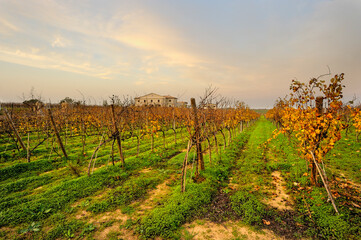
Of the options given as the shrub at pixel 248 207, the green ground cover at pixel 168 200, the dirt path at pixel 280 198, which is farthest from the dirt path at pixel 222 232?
the dirt path at pixel 280 198

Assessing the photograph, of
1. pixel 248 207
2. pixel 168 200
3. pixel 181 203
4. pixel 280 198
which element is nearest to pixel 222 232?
pixel 248 207

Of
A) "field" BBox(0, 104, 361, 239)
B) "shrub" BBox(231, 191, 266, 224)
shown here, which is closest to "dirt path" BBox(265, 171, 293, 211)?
"field" BBox(0, 104, 361, 239)

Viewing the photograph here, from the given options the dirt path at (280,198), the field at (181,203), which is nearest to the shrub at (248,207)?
the field at (181,203)

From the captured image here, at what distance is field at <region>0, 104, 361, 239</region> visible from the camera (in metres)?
4.13

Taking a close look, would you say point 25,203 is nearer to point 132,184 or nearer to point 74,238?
point 74,238

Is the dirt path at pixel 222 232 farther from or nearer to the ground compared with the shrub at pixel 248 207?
nearer to the ground

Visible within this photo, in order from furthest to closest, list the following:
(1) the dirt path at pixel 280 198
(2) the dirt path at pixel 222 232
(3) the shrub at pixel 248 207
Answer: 1. (1) the dirt path at pixel 280 198
2. (3) the shrub at pixel 248 207
3. (2) the dirt path at pixel 222 232

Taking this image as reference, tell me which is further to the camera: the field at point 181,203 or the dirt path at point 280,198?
the dirt path at point 280,198

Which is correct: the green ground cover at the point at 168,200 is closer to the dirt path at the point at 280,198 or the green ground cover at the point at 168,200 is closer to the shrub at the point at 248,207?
the shrub at the point at 248,207

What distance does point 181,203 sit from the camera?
521cm

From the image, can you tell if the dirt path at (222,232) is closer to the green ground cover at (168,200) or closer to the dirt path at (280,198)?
the green ground cover at (168,200)

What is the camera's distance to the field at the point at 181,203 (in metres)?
4.13

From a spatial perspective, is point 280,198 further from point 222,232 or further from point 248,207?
point 222,232

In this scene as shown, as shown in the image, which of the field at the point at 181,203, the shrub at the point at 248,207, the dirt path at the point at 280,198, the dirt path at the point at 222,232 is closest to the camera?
the dirt path at the point at 222,232
